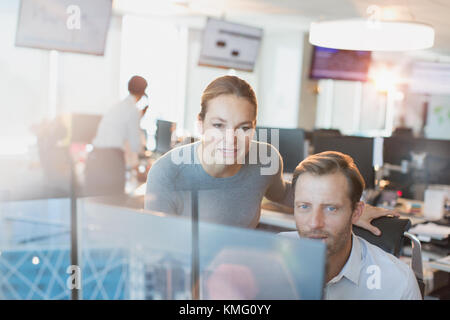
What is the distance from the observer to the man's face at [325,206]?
3.97ft

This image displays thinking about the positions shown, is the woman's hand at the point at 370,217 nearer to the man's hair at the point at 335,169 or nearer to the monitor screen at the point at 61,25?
the man's hair at the point at 335,169

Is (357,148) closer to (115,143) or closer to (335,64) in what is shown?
(115,143)

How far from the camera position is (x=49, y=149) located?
4.61 m

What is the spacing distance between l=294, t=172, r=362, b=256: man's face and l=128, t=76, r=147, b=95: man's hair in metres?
2.38

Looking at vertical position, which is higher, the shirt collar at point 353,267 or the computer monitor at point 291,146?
the computer monitor at point 291,146

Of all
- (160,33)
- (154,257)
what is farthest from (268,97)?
(154,257)

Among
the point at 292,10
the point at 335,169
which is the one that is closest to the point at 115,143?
the point at 335,169

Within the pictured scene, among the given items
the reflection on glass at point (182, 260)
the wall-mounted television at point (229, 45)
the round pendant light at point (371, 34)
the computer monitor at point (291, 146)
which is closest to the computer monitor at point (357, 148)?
the computer monitor at point (291, 146)

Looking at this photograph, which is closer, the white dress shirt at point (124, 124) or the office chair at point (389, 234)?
the office chair at point (389, 234)

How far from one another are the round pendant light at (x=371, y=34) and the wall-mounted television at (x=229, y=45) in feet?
11.6

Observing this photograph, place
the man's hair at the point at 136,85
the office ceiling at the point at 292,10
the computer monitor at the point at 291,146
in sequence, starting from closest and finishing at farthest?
the man's hair at the point at 136,85
the computer monitor at the point at 291,146
the office ceiling at the point at 292,10

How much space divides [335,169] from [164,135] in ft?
11.2

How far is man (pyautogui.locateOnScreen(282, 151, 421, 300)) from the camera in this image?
1.22 metres
